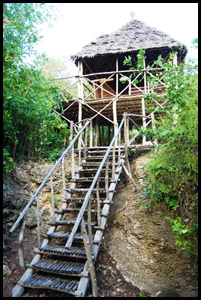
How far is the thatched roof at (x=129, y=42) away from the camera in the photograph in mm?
7289

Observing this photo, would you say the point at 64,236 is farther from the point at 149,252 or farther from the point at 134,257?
the point at 149,252

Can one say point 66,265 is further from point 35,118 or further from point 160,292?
point 35,118

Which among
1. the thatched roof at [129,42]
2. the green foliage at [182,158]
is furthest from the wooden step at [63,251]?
the thatched roof at [129,42]

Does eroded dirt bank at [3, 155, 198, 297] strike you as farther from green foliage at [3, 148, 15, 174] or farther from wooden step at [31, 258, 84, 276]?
green foliage at [3, 148, 15, 174]

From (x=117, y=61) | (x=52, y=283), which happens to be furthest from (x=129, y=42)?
(x=52, y=283)

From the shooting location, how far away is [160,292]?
2609 millimetres

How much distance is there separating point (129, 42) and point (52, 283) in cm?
843

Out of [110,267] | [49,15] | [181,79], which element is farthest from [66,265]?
[49,15]

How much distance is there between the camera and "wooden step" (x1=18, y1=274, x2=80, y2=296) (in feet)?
7.44

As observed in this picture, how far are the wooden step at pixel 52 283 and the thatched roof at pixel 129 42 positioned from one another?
7359 millimetres

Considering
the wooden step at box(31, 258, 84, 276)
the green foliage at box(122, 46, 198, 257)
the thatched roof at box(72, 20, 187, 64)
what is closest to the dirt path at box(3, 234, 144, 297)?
the wooden step at box(31, 258, 84, 276)

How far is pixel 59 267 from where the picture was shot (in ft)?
8.41

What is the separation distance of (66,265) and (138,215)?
1.38 m

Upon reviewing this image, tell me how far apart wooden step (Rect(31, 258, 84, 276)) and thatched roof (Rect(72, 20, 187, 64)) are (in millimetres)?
7147
